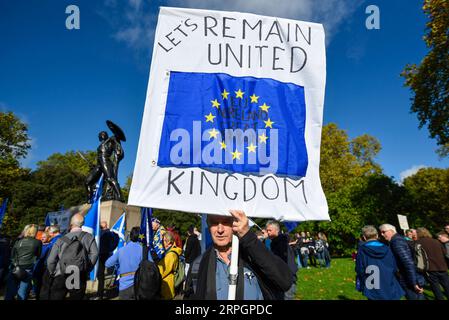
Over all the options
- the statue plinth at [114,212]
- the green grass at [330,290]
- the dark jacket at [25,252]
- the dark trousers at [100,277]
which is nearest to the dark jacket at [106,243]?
the dark trousers at [100,277]

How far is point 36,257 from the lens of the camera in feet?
22.2

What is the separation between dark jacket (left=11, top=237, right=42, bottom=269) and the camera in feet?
21.0

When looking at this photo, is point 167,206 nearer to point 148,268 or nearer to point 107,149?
point 148,268

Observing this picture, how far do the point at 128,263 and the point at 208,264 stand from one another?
3.37 metres

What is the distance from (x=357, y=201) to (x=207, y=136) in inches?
1089

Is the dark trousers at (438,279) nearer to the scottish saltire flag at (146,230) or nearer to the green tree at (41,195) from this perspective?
the scottish saltire flag at (146,230)

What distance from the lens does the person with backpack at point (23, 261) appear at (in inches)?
253

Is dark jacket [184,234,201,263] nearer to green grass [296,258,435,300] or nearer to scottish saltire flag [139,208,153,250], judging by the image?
green grass [296,258,435,300]

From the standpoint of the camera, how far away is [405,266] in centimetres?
529

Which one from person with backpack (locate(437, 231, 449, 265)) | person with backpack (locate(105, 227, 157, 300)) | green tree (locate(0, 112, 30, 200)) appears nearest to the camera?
person with backpack (locate(105, 227, 157, 300))

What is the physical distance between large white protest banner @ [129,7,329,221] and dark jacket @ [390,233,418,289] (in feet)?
12.3

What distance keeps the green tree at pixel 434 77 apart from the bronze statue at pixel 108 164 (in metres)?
17.1

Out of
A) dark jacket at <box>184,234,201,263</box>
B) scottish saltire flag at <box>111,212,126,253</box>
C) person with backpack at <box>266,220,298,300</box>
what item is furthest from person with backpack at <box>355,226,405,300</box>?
scottish saltire flag at <box>111,212,126,253</box>
